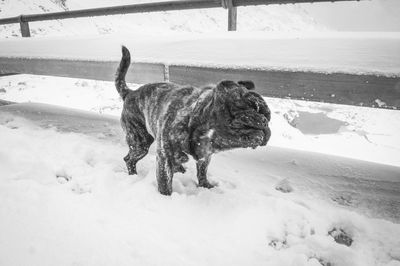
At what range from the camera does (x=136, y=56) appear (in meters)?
3.58

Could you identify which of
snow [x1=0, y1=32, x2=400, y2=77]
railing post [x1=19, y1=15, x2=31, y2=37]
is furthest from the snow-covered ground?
railing post [x1=19, y1=15, x2=31, y2=37]

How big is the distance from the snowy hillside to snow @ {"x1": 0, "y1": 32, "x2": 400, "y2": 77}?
11.7 metres

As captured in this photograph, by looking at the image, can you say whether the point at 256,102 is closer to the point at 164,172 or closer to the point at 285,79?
the point at 164,172

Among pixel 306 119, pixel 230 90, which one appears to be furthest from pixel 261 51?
pixel 306 119

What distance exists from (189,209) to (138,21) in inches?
869

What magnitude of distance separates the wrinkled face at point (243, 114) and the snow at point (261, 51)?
1.23 m

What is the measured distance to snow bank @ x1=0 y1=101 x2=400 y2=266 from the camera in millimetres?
1782

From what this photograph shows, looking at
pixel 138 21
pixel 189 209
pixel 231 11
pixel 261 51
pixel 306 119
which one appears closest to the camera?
pixel 189 209

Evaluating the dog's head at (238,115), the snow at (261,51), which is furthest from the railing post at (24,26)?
the dog's head at (238,115)

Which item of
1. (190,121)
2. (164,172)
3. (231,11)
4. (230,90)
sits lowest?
(164,172)

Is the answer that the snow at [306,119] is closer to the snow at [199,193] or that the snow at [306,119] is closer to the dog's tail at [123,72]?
the snow at [199,193]

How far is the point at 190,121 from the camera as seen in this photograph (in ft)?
6.08

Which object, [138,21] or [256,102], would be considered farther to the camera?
[138,21]

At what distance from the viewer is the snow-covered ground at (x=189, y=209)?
5.92ft
